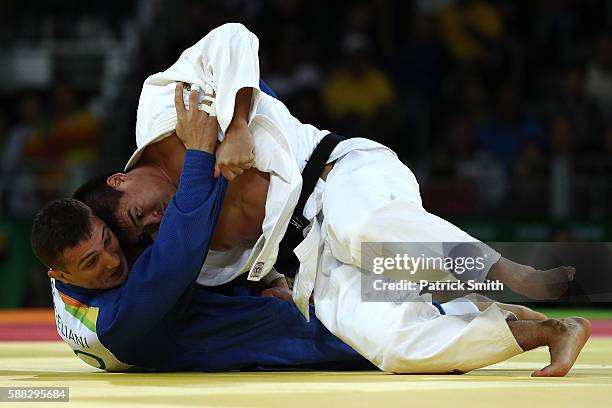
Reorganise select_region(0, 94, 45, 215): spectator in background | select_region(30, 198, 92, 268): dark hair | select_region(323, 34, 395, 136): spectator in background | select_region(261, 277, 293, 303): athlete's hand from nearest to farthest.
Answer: select_region(30, 198, 92, 268): dark hair < select_region(261, 277, 293, 303): athlete's hand < select_region(0, 94, 45, 215): spectator in background < select_region(323, 34, 395, 136): spectator in background

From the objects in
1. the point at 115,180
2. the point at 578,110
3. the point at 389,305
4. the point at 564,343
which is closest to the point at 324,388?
the point at 389,305

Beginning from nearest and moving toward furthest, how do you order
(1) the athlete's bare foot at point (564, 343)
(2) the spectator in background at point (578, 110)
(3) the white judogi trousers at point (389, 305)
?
(1) the athlete's bare foot at point (564, 343) → (3) the white judogi trousers at point (389, 305) → (2) the spectator in background at point (578, 110)

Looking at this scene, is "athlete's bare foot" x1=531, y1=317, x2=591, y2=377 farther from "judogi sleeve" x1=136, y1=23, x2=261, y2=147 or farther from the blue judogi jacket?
"judogi sleeve" x1=136, y1=23, x2=261, y2=147

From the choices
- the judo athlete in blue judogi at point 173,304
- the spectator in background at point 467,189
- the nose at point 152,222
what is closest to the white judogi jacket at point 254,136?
the judo athlete in blue judogi at point 173,304

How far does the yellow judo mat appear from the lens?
2146 mm

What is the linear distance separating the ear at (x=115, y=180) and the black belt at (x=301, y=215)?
1.74ft

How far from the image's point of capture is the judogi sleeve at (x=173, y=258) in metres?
2.88

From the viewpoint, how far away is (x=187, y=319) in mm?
3250

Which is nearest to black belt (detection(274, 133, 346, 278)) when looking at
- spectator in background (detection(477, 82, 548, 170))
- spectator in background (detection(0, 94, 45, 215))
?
spectator in background (detection(0, 94, 45, 215))

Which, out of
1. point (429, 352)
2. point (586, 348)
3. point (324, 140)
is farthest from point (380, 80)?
point (429, 352)

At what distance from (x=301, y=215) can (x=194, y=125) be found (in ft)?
1.38

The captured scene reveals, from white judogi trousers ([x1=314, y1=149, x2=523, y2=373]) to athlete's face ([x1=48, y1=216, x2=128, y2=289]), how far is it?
600 millimetres

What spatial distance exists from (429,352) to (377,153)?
73 centimetres

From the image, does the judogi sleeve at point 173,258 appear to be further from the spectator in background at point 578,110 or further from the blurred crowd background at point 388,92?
A: the spectator in background at point 578,110
